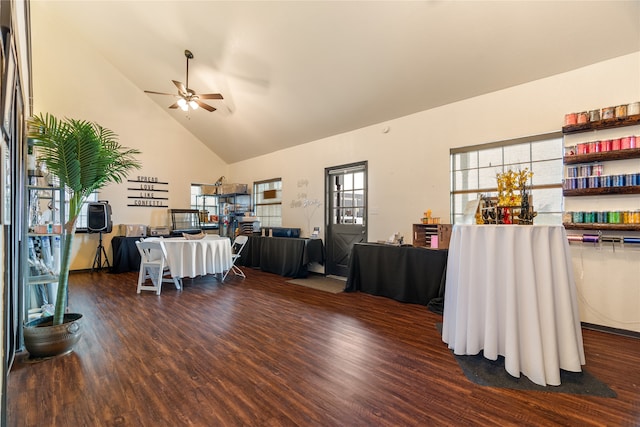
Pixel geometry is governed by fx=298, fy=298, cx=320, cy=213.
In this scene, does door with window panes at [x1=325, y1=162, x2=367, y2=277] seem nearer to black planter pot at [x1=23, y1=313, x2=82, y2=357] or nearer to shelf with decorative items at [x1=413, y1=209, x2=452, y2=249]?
shelf with decorative items at [x1=413, y1=209, x2=452, y2=249]

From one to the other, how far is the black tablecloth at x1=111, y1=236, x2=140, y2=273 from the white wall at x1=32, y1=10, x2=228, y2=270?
56 cm

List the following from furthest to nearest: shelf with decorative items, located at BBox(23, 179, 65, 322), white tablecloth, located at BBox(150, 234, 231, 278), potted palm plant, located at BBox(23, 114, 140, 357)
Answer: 1. white tablecloth, located at BBox(150, 234, 231, 278)
2. shelf with decorative items, located at BBox(23, 179, 65, 322)
3. potted palm plant, located at BBox(23, 114, 140, 357)

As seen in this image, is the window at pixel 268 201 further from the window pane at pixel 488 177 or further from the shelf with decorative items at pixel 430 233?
the window pane at pixel 488 177

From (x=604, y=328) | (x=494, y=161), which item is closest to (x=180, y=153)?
(x=494, y=161)

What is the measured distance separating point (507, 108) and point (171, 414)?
456 centimetres

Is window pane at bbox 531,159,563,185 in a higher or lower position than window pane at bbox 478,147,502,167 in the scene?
lower

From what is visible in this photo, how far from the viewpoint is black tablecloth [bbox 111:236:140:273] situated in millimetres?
6289

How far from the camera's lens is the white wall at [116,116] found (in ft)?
19.6

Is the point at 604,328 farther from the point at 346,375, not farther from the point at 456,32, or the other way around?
the point at 456,32

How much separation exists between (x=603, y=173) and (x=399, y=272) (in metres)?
2.50

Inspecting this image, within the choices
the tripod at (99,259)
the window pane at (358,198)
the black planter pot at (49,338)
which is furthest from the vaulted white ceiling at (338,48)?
the black planter pot at (49,338)

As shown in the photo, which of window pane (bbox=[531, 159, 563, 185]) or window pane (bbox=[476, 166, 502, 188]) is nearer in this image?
window pane (bbox=[531, 159, 563, 185])

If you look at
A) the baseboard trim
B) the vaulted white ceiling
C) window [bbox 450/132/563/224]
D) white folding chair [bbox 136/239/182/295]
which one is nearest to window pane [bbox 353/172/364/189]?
the vaulted white ceiling

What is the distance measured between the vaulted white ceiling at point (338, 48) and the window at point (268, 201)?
4.11 ft
